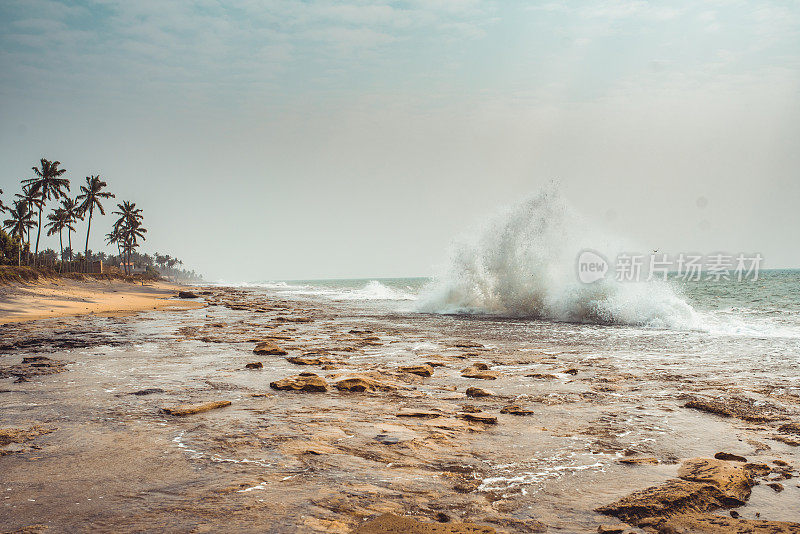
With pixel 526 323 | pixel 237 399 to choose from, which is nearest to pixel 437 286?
pixel 526 323

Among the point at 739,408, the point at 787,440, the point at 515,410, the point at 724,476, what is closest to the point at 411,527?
the point at 724,476

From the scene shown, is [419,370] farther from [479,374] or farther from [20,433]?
[20,433]

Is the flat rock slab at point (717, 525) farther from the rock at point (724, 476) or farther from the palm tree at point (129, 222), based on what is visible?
the palm tree at point (129, 222)

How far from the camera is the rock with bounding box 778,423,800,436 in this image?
5.09 metres

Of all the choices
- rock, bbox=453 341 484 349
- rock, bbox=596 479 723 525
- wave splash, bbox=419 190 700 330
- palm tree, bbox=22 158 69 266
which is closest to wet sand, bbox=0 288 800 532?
rock, bbox=596 479 723 525

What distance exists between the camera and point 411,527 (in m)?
2.84

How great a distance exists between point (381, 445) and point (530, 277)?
65.5 ft

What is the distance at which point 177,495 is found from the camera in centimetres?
327

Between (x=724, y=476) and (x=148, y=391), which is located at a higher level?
(x=724, y=476)

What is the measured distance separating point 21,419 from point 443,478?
4599 millimetres

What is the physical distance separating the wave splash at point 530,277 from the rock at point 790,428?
46.5 ft

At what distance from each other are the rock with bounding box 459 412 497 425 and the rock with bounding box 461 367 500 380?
238 cm

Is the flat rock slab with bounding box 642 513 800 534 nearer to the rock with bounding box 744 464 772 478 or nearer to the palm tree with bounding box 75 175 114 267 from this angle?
the rock with bounding box 744 464 772 478

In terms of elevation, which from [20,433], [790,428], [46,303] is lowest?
[46,303]
